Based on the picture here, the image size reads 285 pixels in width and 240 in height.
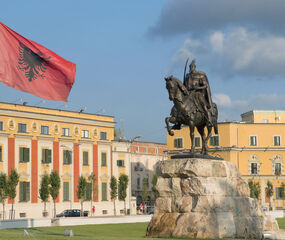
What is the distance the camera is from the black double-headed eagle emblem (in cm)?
1975

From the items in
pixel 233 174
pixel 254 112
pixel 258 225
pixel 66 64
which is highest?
pixel 254 112

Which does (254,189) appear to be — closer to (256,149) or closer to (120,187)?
(256,149)

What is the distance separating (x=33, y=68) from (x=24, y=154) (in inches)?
2282

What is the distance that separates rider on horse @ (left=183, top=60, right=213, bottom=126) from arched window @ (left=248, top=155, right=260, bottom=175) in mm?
80079

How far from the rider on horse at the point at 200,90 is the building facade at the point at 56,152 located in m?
49.7

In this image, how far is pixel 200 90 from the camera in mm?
26734

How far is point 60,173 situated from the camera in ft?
268

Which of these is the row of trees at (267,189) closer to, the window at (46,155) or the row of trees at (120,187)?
the row of trees at (120,187)

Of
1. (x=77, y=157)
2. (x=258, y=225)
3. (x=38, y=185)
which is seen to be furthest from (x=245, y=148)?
(x=258, y=225)

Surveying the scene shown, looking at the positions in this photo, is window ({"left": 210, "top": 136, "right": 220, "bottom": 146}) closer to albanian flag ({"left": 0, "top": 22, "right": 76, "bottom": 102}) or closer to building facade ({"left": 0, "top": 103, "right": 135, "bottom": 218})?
building facade ({"left": 0, "top": 103, "right": 135, "bottom": 218})

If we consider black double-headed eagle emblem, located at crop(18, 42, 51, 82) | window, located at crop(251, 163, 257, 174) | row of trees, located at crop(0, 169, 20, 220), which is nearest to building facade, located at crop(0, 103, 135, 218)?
row of trees, located at crop(0, 169, 20, 220)

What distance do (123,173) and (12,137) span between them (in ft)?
68.3

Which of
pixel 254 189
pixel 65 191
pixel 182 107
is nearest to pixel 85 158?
pixel 65 191

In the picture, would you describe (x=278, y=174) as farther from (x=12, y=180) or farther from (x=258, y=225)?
(x=258, y=225)
